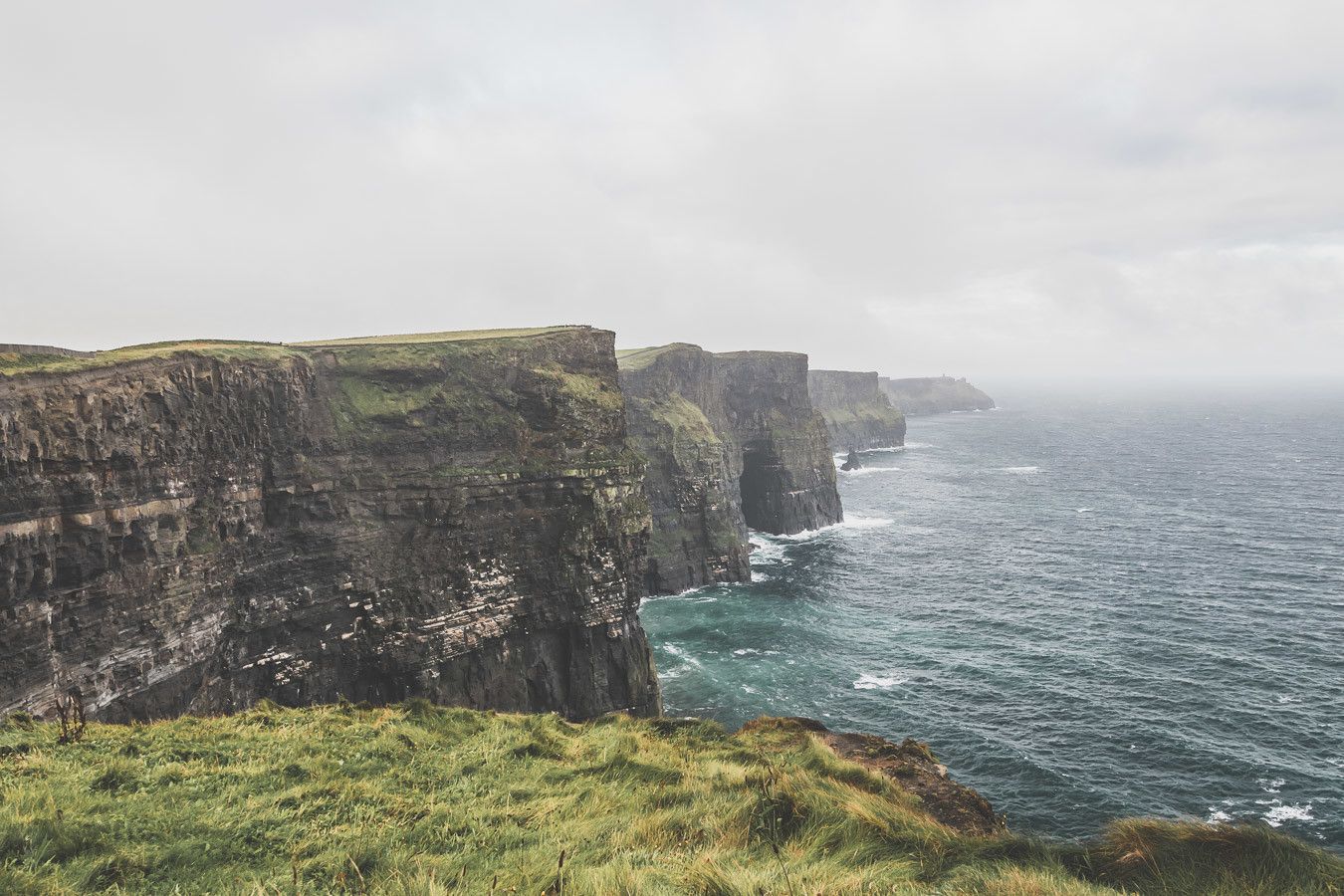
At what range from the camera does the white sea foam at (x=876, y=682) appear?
46.1 m

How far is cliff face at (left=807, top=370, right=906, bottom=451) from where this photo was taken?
181 m

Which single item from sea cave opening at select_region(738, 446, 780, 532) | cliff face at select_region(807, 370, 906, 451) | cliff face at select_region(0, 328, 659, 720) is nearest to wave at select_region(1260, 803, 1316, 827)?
cliff face at select_region(0, 328, 659, 720)

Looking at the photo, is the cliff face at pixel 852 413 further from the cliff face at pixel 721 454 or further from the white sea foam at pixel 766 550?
the white sea foam at pixel 766 550

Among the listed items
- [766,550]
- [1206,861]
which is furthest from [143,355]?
[766,550]

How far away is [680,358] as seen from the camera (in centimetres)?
8825

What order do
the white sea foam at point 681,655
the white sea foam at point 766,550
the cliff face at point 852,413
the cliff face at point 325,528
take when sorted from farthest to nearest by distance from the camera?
the cliff face at point 852,413 → the white sea foam at point 766,550 → the white sea foam at point 681,655 → the cliff face at point 325,528

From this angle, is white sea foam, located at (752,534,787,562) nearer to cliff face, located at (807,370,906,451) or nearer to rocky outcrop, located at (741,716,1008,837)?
rocky outcrop, located at (741,716,1008,837)

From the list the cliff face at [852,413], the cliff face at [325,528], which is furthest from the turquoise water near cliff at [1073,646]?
the cliff face at [852,413]

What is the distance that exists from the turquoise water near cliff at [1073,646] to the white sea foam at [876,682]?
0.67ft

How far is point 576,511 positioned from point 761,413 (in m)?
62.5

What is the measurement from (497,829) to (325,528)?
29.7 meters

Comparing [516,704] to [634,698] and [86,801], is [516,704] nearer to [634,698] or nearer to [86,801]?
[634,698]

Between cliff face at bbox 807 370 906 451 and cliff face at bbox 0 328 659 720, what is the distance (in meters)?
140

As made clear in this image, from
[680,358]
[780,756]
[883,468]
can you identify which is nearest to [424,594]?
[780,756]
